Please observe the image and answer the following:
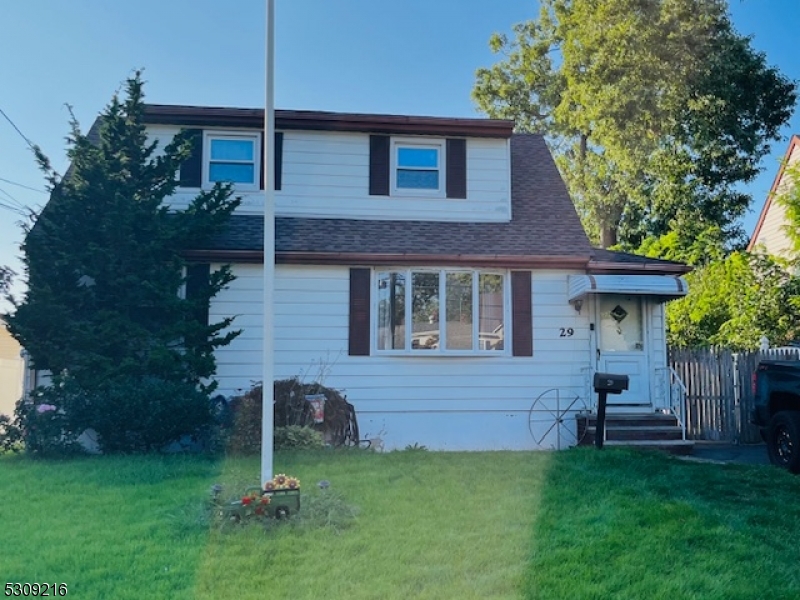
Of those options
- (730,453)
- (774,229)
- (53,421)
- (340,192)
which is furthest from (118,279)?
(774,229)

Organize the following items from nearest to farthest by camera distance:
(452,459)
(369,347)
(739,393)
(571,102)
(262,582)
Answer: (262,582)
(452,459)
(369,347)
(739,393)
(571,102)

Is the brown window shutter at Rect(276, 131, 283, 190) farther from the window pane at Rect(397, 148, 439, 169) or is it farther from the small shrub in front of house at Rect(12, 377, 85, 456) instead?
the small shrub in front of house at Rect(12, 377, 85, 456)

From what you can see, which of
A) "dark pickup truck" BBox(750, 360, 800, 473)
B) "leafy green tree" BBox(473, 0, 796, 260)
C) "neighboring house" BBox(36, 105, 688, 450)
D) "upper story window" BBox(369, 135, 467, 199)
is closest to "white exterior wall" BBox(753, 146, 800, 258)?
"leafy green tree" BBox(473, 0, 796, 260)

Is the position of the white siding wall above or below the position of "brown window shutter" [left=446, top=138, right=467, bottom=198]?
below

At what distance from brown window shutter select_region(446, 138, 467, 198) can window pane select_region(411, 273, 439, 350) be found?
1.84 meters

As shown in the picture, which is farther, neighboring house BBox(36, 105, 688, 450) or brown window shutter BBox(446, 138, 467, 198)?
brown window shutter BBox(446, 138, 467, 198)

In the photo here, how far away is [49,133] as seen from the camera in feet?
40.4

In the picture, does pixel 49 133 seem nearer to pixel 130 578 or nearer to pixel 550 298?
pixel 550 298

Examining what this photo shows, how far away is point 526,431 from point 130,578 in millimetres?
7393

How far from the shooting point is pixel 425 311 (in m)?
10.8

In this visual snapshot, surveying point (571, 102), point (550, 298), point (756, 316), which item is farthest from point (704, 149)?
point (550, 298)

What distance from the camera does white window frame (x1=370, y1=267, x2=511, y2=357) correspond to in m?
10.6

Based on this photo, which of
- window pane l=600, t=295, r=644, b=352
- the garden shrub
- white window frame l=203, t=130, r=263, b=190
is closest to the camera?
the garden shrub

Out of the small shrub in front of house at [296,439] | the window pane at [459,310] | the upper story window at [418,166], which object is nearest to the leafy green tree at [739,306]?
the window pane at [459,310]
